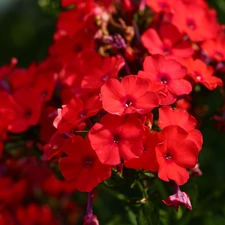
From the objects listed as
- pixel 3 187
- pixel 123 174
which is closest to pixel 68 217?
pixel 3 187

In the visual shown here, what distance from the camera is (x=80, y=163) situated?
5.06 feet

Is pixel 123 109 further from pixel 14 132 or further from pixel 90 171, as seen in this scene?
pixel 14 132

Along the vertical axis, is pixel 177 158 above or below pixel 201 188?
above

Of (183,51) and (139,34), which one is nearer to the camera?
(183,51)

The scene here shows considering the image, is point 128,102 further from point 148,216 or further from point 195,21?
point 195,21

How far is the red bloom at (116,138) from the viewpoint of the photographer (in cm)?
147

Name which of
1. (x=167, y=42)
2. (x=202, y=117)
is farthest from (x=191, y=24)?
(x=202, y=117)

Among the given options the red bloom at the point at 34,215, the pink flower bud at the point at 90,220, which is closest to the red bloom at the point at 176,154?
the pink flower bud at the point at 90,220

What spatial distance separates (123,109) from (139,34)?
0.53m

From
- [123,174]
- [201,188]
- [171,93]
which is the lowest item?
[201,188]

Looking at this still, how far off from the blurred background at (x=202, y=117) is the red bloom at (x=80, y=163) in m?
0.42

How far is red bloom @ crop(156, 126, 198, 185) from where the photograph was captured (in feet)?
4.92

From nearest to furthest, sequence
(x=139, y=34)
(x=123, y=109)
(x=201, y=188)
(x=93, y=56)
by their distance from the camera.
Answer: (x=123, y=109) → (x=93, y=56) → (x=139, y=34) → (x=201, y=188)

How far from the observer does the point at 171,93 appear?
1.62 m
